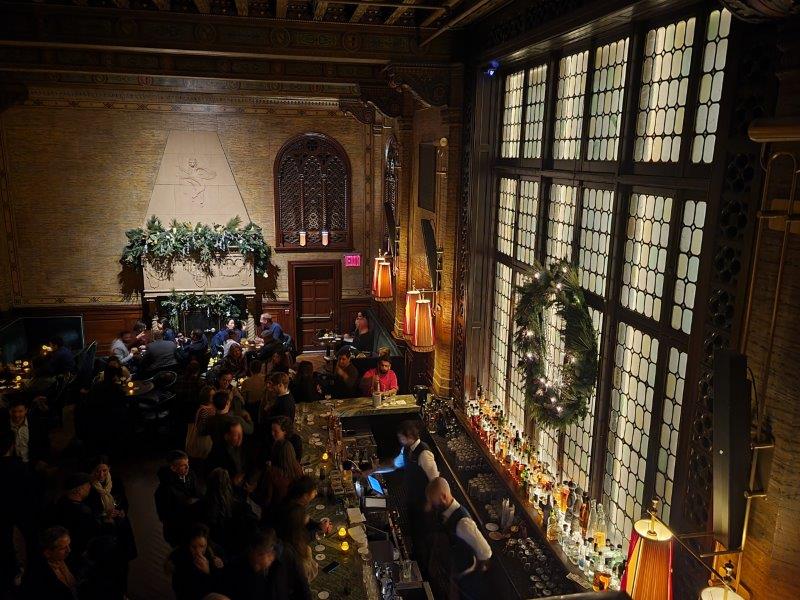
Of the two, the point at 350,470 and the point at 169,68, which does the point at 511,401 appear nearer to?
the point at 350,470

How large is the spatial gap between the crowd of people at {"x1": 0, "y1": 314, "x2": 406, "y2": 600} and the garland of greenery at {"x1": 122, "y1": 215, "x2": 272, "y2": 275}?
4.59 m

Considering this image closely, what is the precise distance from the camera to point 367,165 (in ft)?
45.8

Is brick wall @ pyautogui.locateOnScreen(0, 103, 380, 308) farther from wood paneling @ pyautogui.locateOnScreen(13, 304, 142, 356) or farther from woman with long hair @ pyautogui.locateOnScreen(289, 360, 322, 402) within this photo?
woman with long hair @ pyautogui.locateOnScreen(289, 360, 322, 402)

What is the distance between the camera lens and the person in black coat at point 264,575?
14.3 ft

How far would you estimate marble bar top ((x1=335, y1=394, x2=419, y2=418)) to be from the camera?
7980 millimetres

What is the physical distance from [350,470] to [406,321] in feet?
8.02

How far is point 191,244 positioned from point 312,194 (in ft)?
9.38

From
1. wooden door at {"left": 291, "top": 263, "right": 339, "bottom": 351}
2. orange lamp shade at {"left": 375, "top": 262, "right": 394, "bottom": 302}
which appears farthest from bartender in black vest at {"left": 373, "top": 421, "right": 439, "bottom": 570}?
wooden door at {"left": 291, "top": 263, "right": 339, "bottom": 351}

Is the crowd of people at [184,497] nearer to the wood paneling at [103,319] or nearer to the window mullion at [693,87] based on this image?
the window mullion at [693,87]

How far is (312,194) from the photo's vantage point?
1391cm

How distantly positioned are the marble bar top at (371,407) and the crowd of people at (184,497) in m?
0.40

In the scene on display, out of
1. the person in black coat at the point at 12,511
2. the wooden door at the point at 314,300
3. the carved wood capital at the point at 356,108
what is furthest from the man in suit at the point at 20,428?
the wooden door at the point at 314,300

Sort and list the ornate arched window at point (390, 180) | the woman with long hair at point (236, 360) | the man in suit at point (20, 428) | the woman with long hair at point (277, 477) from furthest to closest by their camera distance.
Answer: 1. the ornate arched window at point (390, 180)
2. the woman with long hair at point (236, 360)
3. the man in suit at point (20, 428)
4. the woman with long hair at point (277, 477)

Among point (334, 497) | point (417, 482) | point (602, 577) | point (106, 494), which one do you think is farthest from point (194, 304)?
point (602, 577)
